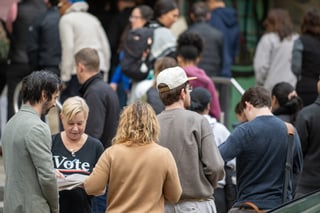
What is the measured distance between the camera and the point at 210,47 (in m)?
12.2

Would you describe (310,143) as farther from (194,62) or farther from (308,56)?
(308,56)

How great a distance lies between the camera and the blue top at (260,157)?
25.7 ft

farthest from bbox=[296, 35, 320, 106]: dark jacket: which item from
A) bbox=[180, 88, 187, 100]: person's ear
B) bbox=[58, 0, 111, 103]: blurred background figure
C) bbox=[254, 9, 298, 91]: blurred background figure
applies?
bbox=[180, 88, 187, 100]: person's ear

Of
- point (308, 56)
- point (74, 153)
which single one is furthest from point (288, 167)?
point (308, 56)

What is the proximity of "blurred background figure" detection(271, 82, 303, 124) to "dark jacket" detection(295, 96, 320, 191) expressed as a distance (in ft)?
0.97

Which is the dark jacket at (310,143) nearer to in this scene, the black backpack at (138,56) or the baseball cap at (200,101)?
the baseball cap at (200,101)

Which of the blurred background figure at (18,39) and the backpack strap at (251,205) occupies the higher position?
the blurred background figure at (18,39)

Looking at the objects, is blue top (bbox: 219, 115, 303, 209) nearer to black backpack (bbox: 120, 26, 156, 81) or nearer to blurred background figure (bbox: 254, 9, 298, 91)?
black backpack (bbox: 120, 26, 156, 81)

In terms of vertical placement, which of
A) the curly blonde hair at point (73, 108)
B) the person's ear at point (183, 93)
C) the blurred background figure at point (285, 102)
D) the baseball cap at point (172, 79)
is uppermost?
the baseball cap at point (172, 79)

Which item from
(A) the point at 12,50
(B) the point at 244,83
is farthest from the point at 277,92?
(B) the point at 244,83

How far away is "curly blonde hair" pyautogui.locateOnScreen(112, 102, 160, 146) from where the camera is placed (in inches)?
273

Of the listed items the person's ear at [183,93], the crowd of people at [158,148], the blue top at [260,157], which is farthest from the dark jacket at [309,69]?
the person's ear at [183,93]

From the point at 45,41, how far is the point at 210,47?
2.05m

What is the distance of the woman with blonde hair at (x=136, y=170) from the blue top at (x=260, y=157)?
0.97m
